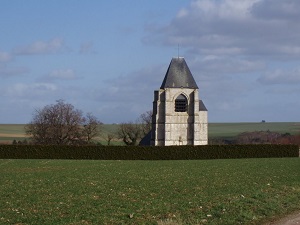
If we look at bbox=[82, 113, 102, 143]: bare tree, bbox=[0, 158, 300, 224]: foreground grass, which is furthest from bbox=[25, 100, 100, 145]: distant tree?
bbox=[0, 158, 300, 224]: foreground grass

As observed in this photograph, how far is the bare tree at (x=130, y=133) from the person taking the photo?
10731 cm

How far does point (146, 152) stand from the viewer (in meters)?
59.3

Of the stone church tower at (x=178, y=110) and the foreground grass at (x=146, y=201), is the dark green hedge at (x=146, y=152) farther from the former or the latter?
the foreground grass at (x=146, y=201)

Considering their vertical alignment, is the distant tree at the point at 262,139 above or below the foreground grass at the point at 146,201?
above

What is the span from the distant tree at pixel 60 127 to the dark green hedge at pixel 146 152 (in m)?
27.9

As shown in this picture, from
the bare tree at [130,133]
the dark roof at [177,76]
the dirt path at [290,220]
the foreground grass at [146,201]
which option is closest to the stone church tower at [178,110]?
the dark roof at [177,76]

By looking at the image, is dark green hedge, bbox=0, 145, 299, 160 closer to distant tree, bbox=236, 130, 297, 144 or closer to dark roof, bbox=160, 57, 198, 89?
dark roof, bbox=160, 57, 198, 89

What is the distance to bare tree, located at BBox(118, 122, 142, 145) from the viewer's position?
107 m

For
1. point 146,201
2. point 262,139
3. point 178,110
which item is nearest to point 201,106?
point 178,110

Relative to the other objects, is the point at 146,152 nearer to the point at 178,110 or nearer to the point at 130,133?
the point at 178,110

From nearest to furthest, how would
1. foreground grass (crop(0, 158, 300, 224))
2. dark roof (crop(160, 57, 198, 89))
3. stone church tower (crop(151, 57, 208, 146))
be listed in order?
foreground grass (crop(0, 158, 300, 224)) → stone church tower (crop(151, 57, 208, 146)) → dark roof (crop(160, 57, 198, 89))

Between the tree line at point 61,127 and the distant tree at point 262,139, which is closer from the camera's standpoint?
the tree line at point 61,127

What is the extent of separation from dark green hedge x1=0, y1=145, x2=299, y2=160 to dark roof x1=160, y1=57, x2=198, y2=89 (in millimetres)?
27252

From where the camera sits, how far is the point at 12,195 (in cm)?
1953
